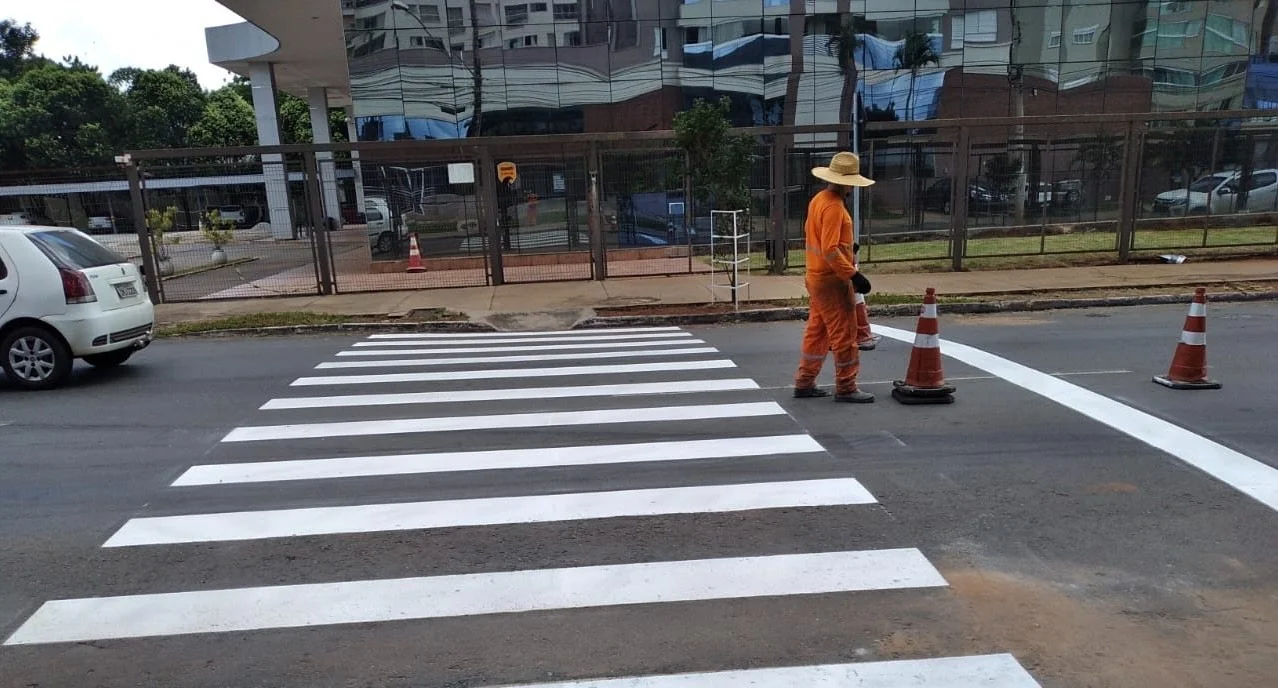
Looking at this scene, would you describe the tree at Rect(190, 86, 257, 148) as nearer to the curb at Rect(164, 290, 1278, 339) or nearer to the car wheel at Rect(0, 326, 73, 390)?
the curb at Rect(164, 290, 1278, 339)

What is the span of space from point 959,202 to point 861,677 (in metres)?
13.6

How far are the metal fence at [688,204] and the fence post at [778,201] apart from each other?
0.03 meters

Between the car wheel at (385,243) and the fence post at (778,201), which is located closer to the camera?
the fence post at (778,201)

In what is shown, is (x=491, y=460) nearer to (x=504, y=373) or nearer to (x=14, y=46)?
(x=504, y=373)

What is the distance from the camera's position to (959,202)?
581 inches

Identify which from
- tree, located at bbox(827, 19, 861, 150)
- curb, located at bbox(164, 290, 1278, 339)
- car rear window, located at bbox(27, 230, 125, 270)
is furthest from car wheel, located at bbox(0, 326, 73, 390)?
tree, located at bbox(827, 19, 861, 150)

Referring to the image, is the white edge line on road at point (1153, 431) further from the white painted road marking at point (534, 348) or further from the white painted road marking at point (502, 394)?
the white painted road marking at point (534, 348)

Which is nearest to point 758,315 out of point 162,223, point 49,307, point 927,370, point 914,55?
point 927,370

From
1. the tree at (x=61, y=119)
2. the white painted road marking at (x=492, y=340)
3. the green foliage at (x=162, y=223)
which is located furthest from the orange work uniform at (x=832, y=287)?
the tree at (x=61, y=119)

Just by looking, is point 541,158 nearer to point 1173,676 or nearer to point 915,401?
point 915,401

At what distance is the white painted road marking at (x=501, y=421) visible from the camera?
6.08 metres

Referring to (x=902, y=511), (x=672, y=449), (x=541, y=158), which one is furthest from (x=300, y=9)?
(x=902, y=511)

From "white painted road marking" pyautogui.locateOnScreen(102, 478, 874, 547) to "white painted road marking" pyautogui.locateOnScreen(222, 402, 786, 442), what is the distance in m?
1.48

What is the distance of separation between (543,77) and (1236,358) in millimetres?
17385
